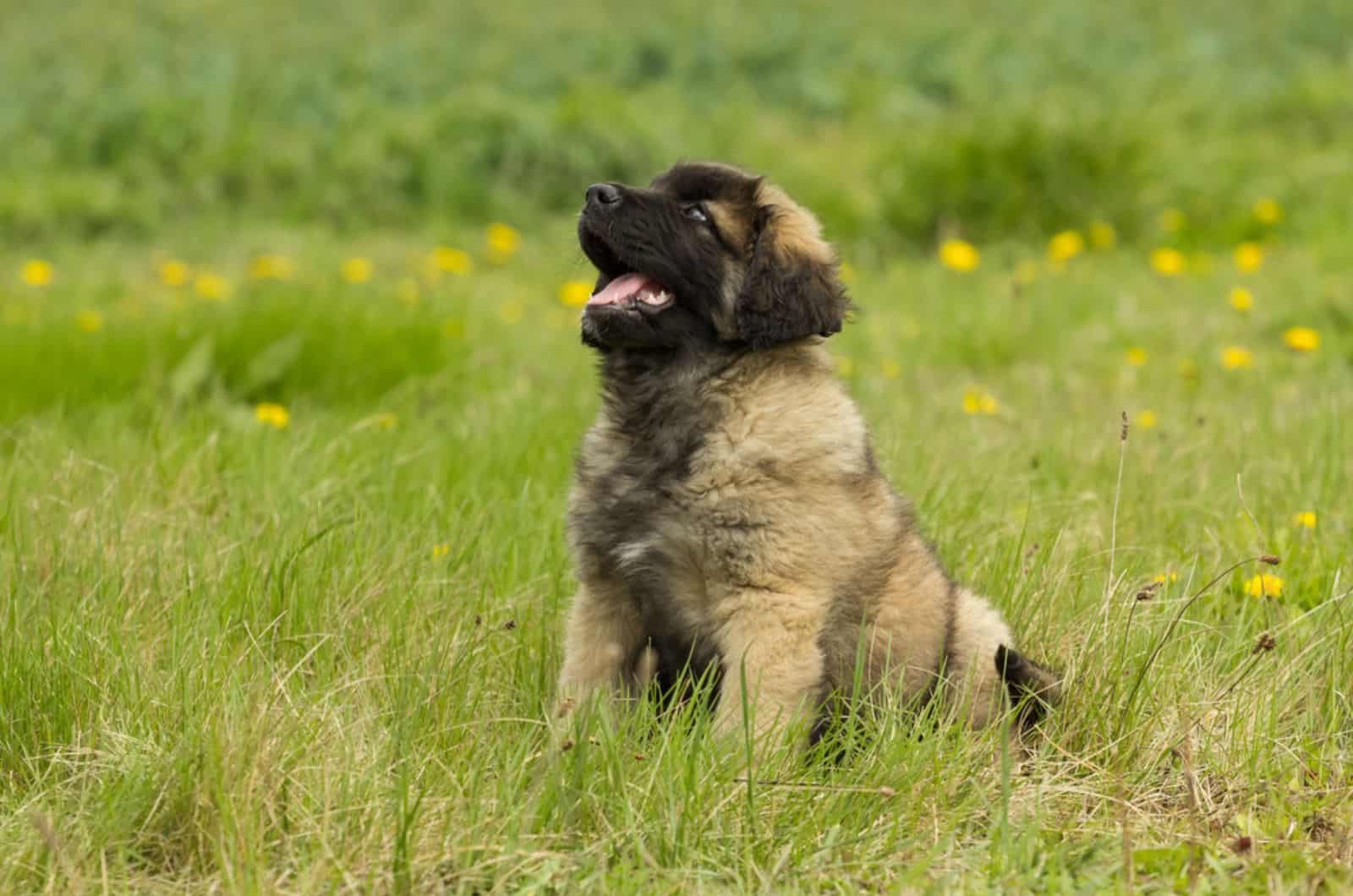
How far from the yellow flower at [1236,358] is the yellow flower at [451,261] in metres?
3.96

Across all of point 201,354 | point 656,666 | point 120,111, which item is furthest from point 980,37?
point 656,666

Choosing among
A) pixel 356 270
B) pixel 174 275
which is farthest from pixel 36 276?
pixel 356 270

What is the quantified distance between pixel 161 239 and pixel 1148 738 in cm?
850

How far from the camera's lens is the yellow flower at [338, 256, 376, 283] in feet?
24.7

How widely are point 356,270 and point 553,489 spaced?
3.52 meters

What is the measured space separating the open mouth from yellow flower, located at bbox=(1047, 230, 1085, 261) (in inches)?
215

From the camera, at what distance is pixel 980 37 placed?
55.1ft

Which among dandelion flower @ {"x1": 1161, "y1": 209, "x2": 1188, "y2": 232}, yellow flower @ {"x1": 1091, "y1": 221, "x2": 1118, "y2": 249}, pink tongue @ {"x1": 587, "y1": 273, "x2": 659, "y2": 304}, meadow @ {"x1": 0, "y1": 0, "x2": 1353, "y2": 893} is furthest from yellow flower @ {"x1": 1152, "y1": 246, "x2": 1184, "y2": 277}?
pink tongue @ {"x1": 587, "y1": 273, "x2": 659, "y2": 304}

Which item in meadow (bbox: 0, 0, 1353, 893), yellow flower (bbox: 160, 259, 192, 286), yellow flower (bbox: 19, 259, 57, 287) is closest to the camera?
meadow (bbox: 0, 0, 1353, 893)

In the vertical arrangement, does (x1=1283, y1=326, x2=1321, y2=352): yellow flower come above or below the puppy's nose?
below

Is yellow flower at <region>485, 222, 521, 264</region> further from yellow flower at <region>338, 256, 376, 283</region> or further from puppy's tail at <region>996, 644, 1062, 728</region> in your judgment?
puppy's tail at <region>996, 644, 1062, 728</region>

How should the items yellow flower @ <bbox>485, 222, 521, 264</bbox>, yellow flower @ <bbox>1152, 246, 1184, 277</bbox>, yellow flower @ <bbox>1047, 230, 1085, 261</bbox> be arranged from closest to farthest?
yellow flower @ <bbox>1152, 246, 1184, 277</bbox>
yellow flower @ <bbox>1047, 230, 1085, 261</bbox>
yellow flower @ <bbox>485, 222, 521, 264</bbox>

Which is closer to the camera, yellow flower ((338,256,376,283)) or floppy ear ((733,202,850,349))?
floppy ear ((733,202,850,349))

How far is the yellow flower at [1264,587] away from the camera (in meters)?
3.77
